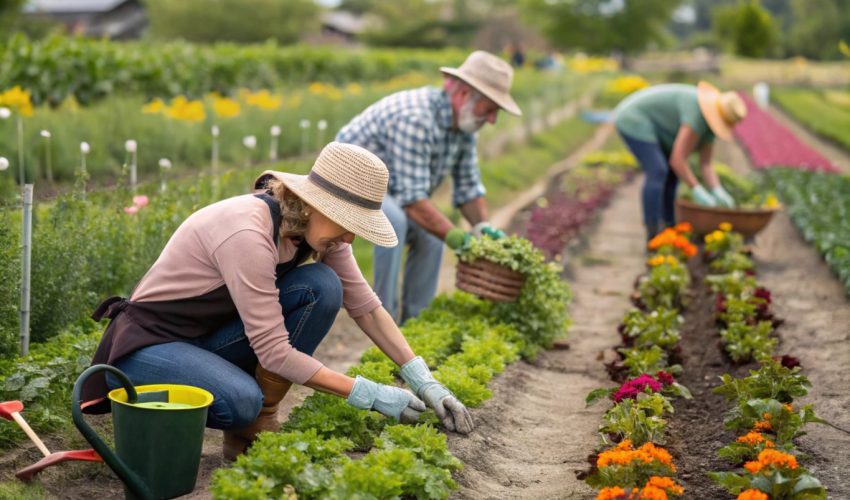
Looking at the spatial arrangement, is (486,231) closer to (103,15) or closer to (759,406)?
(759,406)

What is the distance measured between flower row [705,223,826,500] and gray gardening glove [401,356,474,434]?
1083 millimetres

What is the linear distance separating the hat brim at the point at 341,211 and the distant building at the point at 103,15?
165 ft

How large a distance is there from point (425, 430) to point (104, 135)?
21.6ft

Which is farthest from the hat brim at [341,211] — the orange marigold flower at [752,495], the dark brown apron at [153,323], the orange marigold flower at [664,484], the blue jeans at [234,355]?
the orange marigold flower at [752,495]

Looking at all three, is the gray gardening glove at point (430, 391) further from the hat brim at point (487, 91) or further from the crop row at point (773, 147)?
the crop row at point (773, 147)

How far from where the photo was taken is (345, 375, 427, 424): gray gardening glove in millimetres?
3752

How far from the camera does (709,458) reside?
423cm

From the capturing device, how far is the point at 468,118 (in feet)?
18.6

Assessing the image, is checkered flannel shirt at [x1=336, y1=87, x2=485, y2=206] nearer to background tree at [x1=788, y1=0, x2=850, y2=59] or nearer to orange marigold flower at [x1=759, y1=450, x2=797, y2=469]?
orange marigold flower at [x1=759, y1=450, x2=797, y2=469]

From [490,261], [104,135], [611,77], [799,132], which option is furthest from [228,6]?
[490,261]

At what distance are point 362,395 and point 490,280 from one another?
2.00 metres

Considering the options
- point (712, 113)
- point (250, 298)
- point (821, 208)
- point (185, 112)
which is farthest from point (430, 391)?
point (821, 208)

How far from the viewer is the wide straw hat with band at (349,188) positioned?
12.1 feet

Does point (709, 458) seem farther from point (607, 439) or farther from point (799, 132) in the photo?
point (799, 132)
